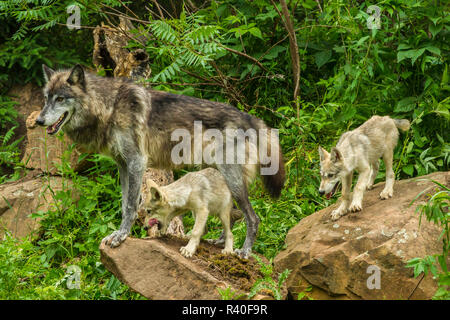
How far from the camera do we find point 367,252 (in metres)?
5.43

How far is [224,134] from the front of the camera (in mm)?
6758

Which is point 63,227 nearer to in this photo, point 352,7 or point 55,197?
point 55,197

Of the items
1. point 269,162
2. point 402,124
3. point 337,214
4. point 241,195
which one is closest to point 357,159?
point 337,214

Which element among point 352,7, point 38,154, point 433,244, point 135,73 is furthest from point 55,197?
point 352,7

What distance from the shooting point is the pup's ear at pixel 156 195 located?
5.82m

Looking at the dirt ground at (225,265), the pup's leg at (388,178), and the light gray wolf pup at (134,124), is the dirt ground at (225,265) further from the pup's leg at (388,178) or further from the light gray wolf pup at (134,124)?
the pup's leg at (388,178)

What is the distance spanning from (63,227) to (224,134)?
10.3ft

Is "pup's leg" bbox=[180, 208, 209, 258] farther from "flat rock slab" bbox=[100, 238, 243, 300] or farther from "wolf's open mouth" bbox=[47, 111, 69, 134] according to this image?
"wolf's open mouth" bbox=[47, 111, 69, 134]

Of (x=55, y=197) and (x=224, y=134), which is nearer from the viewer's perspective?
(x=224, y=134)

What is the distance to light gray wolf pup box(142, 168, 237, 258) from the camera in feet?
19.4

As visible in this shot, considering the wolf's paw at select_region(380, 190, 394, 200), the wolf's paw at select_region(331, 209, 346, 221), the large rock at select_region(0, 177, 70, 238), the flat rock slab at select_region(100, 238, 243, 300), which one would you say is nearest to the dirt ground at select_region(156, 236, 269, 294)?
the flat rock slab at select_region(100, 238, 243, 300)

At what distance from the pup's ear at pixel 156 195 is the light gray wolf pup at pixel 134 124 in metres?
0.53
